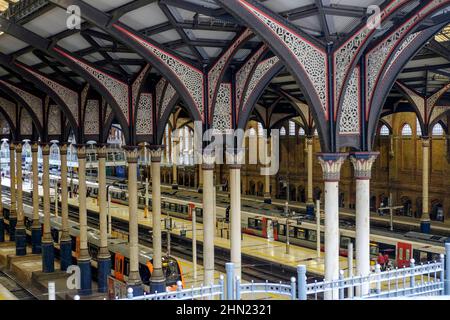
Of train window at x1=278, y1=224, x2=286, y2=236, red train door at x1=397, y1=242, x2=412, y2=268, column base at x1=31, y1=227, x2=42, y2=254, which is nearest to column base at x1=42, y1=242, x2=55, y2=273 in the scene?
column base at x1=31, y1=227, x2=42, y2=254

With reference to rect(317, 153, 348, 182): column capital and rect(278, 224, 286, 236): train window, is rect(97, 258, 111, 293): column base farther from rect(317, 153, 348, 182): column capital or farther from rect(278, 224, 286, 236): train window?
rect(317, 153, 348, 182): column capital

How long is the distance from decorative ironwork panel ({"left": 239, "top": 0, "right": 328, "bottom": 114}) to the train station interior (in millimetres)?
24

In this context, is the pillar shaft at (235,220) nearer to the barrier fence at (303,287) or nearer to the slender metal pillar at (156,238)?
the slender metal pillar at (156,238)

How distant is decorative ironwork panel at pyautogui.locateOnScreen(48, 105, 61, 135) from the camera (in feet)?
85.9

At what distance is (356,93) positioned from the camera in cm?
1245

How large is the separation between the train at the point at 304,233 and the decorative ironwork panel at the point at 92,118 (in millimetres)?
5203

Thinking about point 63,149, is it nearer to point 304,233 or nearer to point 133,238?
point 133,238

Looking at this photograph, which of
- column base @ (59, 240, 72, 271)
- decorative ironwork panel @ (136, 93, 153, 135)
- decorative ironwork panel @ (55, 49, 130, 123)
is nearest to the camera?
decorative ironwork panel @ (55, 49, 130, 123)

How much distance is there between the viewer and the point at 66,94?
884 inches

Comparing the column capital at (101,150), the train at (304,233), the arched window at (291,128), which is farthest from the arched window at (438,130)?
the column capital at (101,150)

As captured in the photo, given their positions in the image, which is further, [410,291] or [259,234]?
[259,234]

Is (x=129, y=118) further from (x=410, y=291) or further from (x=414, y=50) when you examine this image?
(x=410, y=291)

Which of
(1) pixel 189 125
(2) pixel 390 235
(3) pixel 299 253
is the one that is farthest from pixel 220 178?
(2) pixel 390 235

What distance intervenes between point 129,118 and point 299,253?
36.6 feet
